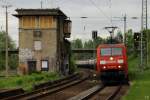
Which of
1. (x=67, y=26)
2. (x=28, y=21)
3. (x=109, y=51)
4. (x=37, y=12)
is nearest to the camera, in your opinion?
(x=109, y=51)

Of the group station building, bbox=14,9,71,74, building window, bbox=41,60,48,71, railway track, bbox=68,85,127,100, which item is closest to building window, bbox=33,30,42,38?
station building, bbox=14,9,71,74

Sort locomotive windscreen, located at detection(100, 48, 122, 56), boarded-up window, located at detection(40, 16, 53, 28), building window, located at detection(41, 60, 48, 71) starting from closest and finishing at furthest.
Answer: locomotive windscreen, located at detection(100, 48, 122, 56) < building window, located at detection(41, 60, 48, 71) < boarded-up window, located at detection(40, 16, 53, 28)

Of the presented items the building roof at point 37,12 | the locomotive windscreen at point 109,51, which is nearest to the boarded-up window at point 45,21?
Result: the building roof at point 37,12

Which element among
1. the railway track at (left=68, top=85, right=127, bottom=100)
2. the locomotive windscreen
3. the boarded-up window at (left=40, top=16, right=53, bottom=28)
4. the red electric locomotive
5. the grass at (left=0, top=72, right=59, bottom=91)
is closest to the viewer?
the railway track at (left=68, top=85, right=127, bottom=100)

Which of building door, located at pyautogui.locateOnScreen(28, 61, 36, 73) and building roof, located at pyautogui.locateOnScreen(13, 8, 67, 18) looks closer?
building roof, located at pyautogui.locateOnScreen(13, 8, 67, 18)

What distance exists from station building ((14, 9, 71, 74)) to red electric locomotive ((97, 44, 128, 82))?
106 ft

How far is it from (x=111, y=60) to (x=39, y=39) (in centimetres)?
3384

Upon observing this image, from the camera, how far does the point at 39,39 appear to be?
243 feet

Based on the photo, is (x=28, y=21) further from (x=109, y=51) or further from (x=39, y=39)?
(x=109, y=51)

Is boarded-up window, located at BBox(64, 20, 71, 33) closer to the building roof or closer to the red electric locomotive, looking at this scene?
the building roof

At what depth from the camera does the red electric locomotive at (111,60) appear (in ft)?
134

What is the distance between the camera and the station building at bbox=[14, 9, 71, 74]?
73750 mm

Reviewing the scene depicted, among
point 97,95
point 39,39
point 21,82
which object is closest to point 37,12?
point 39,39

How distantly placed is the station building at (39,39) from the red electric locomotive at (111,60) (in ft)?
106
